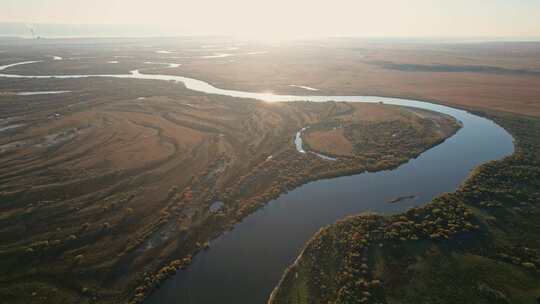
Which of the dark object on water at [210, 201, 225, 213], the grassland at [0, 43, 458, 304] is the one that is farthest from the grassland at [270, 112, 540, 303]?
the dark object on water at [210, 201, 225, 213]

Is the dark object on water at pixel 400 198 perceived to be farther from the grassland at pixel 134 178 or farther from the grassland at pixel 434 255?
the grassland at pixel 134 178

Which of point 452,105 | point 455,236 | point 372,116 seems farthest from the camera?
point 452,105

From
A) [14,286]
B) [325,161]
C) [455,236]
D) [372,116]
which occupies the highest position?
[372,116]

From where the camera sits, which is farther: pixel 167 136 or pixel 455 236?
pixel 167 136

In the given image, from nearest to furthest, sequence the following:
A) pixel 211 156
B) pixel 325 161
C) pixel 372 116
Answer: pixel 325 161 < pixel 211 156 < pixel 372 116

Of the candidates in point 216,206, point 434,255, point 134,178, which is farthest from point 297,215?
point 134,178

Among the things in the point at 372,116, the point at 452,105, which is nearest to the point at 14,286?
the point at 372,116

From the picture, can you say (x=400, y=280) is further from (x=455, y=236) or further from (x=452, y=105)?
(x=452, y=105)

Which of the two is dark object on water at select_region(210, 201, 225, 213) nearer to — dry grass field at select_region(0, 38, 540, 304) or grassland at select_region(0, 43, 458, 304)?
grassland at select_region(0, 43, 458, 304)
